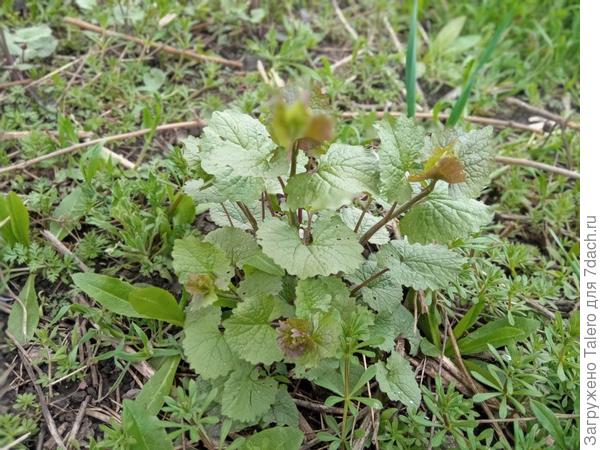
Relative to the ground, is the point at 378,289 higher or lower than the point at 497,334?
higher

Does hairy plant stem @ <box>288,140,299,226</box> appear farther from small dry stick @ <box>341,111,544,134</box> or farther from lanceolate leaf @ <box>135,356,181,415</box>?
small dry stick @ <box>341,111,544,134</box>

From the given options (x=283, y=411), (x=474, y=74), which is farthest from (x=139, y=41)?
(x=283, y=411)

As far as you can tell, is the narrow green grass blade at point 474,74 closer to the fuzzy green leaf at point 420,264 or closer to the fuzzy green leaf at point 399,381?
the fuzzy green leaf at point 420,264

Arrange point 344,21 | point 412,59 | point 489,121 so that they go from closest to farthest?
1. point 412,59
2. point 489,121
3. point 344,21

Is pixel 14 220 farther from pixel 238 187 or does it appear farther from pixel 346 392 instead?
pixel 346 392

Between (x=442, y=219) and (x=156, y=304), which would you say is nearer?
(x=442, y=219)

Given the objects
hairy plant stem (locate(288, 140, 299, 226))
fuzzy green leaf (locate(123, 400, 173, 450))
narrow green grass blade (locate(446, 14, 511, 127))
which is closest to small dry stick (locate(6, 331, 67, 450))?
fuzzy green leaf (locate(123, 400, 173, 450))

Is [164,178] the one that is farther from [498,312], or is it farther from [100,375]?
[498,312]
